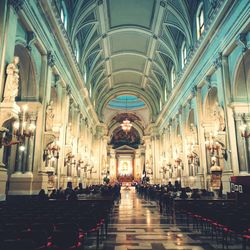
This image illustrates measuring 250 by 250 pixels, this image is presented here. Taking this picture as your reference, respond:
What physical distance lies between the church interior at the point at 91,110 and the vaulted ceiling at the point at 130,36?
0.10 m

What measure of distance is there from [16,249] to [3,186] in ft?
19.0

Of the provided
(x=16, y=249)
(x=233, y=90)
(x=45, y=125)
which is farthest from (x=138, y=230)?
(x=233, y=90)

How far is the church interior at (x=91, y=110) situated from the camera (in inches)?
236

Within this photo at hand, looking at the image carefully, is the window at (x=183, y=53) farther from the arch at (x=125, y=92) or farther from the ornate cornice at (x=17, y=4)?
the arch at (x=125, y=92)

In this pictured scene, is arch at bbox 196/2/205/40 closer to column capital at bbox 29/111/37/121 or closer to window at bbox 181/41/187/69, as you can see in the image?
window at bbox 181/41/187/69

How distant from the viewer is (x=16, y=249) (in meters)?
2.75

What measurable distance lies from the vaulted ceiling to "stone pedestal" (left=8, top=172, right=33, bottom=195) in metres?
9.91

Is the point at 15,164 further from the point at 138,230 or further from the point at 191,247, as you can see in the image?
the point at 191,247

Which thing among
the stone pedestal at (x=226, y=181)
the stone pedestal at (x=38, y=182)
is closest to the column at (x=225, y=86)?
the stone pedestal at (x=226, y=181)

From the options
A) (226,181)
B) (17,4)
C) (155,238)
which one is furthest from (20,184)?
(226,181)

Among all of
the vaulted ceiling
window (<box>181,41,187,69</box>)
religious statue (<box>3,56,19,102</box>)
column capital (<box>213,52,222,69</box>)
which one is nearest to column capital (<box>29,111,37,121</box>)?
religious statue (<box>3,56,19,102</box>)

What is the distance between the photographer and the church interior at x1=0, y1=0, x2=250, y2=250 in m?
5.99

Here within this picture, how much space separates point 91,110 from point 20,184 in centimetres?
1870

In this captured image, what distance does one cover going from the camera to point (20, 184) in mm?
10586
